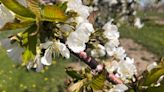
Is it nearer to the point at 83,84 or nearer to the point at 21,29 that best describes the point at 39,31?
the point at 21,29

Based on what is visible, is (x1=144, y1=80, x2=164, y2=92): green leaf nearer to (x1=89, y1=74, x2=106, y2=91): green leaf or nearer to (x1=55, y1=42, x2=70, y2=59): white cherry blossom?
(x1=89, y1=74, x2=106, y2=91): green leaf

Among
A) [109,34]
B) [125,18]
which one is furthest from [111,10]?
[109,34]

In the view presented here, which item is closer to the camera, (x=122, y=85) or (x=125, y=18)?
(x=122, y=85)

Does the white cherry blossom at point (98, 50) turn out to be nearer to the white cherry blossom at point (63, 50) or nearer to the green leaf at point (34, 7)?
the white cherry blossom at point (63, 50)

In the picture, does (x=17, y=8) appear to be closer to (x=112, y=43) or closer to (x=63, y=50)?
(x=63, y=50)

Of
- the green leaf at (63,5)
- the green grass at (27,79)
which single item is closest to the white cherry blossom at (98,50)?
the green leaf at (63,5)

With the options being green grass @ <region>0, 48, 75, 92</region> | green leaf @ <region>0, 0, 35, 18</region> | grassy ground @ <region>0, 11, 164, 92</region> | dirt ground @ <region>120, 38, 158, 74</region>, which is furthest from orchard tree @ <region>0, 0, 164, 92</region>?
dirt ground @ <region>120, 38, 158, 74</region>

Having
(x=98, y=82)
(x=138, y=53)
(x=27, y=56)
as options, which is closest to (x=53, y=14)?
(x=27, y=56)
